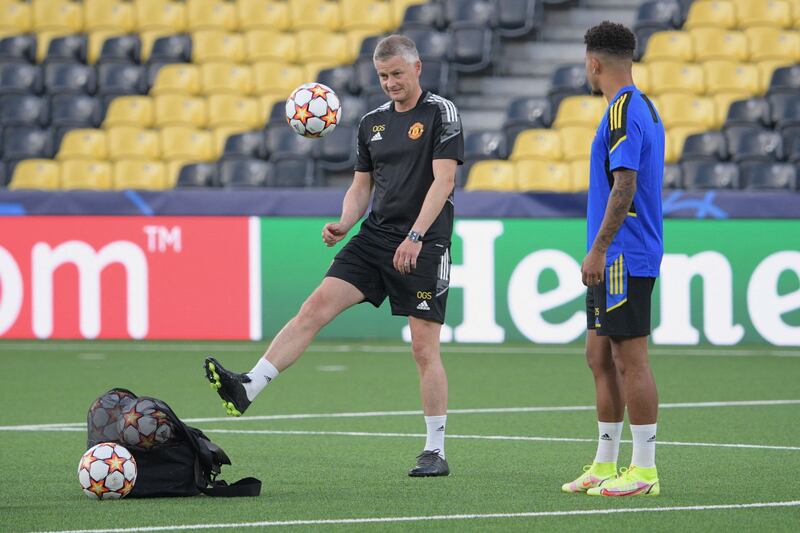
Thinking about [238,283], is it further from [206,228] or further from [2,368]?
[2,368]

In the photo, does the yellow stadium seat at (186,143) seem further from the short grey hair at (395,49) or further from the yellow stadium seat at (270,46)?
the short grey hair at (395,49)

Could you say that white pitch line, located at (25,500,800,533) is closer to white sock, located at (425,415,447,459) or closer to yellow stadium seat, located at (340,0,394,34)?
white sock, located at (425,415,447,459)

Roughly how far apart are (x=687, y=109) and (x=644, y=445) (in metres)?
12.0

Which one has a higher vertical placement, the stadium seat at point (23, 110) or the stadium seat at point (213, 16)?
the stadium seat at point (213, 16)

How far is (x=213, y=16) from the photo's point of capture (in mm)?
20594

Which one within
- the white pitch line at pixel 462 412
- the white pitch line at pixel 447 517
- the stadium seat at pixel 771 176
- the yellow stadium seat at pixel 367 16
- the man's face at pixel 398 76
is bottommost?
the white pitch line at pixel 462 412

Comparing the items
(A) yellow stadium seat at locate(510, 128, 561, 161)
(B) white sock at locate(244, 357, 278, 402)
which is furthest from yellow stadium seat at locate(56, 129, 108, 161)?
(B) white sock at locate(244, 357, 278, 402)

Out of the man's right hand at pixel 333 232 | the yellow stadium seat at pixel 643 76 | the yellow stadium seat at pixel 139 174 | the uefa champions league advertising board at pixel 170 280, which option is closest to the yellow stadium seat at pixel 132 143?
the yellow stadium seat at pixel 139 174

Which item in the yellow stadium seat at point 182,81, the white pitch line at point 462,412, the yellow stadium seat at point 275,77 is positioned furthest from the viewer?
the yellow stadium seat at point 182,81

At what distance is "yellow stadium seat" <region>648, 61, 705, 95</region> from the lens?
18156mm

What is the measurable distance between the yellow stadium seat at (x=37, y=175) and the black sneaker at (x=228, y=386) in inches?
475

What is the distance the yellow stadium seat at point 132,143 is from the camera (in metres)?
18.7

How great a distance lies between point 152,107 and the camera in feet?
64.1

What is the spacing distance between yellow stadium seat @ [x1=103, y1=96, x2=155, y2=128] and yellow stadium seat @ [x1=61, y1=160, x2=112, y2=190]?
1174 millimetres
